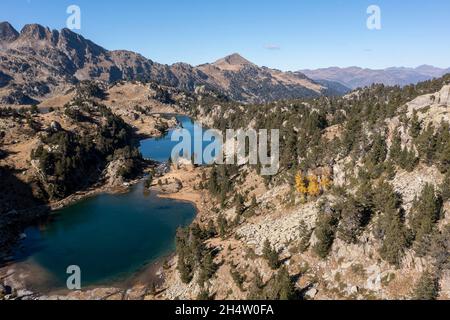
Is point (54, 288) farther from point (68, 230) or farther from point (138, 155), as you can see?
point (138, 155)

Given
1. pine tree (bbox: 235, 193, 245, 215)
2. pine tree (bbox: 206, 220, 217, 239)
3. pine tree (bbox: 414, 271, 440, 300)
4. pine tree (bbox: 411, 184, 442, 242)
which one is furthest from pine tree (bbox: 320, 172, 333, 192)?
pine tree (bbox: 414, 271, 440, 300)

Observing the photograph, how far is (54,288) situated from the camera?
6356cm

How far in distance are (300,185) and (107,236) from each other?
49.5 meters

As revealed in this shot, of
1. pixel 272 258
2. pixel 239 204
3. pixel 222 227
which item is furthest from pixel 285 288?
pixel 239 204

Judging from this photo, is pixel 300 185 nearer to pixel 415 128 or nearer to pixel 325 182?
pixel 325 182

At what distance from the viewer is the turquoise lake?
70281 millimetres

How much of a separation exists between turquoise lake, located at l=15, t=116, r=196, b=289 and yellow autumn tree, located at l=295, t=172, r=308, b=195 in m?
31.8

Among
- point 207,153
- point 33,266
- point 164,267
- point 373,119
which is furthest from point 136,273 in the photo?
point 207,153

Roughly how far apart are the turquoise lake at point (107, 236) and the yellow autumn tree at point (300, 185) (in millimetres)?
31762

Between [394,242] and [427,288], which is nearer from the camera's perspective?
[427,288]

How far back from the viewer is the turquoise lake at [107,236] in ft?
231

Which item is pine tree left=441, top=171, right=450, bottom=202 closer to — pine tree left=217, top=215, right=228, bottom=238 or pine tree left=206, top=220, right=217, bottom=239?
pine tree left=217, top=215, right=228, bottom=238

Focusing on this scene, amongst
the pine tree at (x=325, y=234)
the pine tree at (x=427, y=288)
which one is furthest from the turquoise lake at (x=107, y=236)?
the pine tree at (x=427, y=288)

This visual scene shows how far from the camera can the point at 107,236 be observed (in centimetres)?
8544
